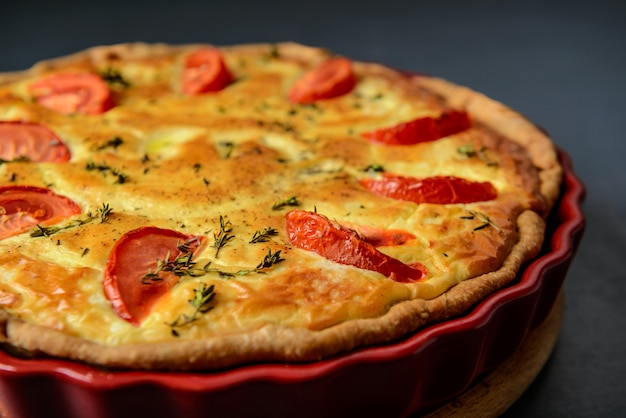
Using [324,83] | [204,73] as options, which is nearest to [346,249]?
[324,83]

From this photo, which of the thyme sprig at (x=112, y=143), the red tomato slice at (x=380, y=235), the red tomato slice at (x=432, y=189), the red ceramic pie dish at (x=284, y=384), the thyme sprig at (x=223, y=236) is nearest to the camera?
the red ceramic pie dish at (x=284, y=384)

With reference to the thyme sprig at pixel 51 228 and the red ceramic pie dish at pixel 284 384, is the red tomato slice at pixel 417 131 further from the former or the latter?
the thyme sprig at pixel 51 228

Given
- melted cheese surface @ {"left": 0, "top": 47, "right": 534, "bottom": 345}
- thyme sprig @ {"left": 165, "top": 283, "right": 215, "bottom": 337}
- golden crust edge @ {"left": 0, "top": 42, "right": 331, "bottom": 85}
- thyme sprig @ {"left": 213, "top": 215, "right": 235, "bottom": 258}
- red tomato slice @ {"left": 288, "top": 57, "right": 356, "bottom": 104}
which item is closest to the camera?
thyme sprig @ {"left": 165, "top": 283, "right": 215, "bottom": 337}

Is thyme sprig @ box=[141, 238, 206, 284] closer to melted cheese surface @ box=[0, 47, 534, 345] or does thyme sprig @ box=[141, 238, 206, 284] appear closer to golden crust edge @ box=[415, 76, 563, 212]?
melted cheese surface @ box=[0, 47, 534, 345]

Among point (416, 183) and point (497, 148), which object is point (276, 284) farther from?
point (497, 148)

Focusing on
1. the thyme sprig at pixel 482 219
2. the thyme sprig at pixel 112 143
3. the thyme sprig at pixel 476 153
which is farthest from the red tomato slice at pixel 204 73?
the thyme sprig at pixel 482 219

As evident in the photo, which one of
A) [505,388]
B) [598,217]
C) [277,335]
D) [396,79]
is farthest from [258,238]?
[598,217]

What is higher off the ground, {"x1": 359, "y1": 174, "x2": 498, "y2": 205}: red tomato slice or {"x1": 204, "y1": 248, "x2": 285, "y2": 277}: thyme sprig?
{"x1": 359, "y1": 174, "x2": 498, "y2": 205}: red tomato slice

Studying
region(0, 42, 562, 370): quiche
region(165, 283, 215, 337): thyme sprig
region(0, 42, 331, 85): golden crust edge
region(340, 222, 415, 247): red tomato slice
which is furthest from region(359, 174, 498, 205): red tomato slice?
region(0, 42, 331, 85): golden crust edge
